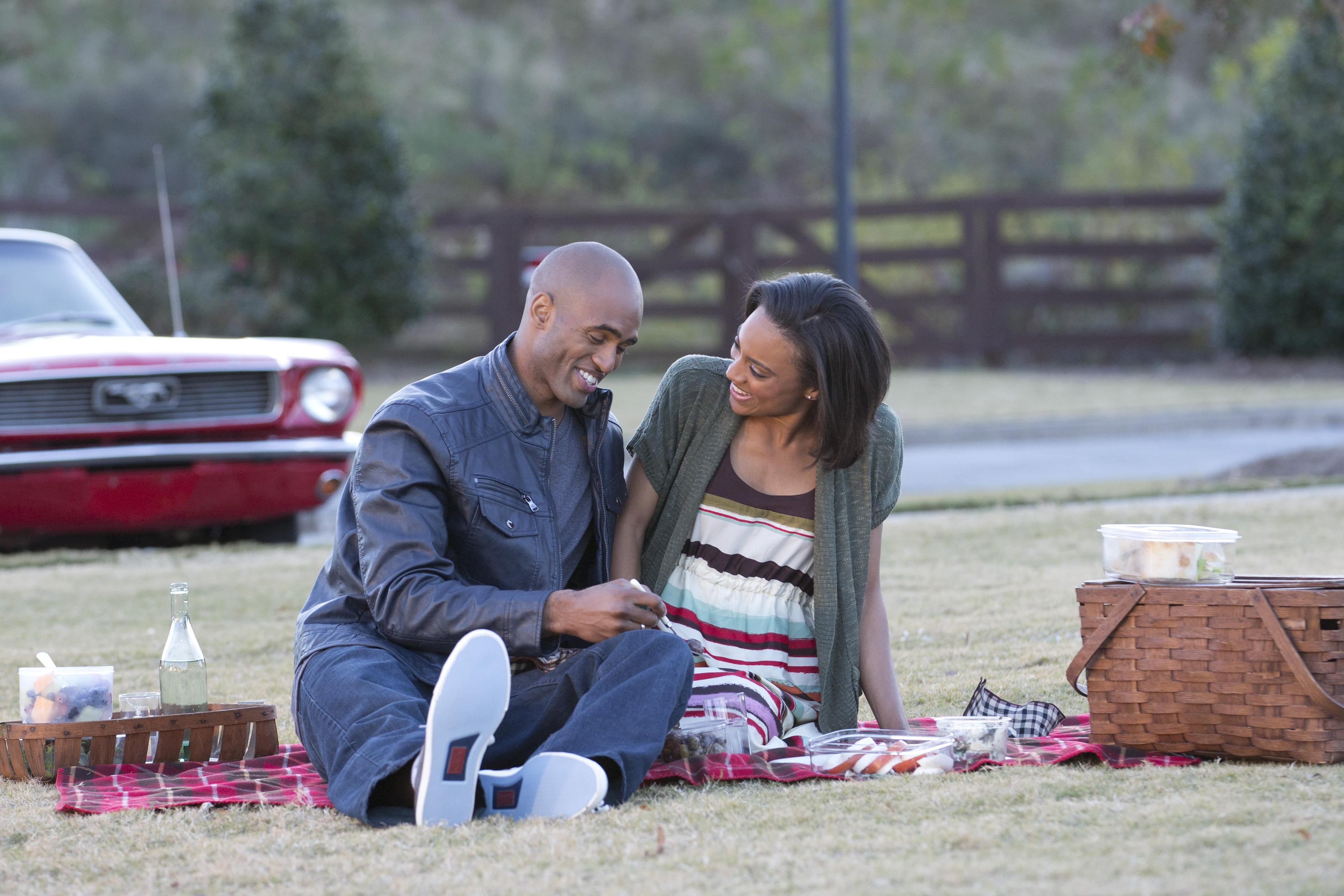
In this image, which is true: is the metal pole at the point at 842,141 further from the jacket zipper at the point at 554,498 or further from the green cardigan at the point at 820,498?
the jacket zipper at the point at 554,498

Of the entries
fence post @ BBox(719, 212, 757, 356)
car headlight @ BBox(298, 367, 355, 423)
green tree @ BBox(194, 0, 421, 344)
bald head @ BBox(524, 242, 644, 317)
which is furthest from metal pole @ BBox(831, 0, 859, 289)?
bald head @ BBox(524, 242, 644, 317)

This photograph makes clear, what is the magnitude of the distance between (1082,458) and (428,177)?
19712 mm

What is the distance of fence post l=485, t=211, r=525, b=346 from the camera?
19.2m

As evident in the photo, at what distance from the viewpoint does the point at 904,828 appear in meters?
2.88

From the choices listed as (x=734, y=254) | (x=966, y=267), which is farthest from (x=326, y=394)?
(x=966, y=267)

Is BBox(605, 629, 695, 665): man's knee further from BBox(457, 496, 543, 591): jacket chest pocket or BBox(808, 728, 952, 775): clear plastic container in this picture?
BBox(808, 728, 952, 775): clear plastic container

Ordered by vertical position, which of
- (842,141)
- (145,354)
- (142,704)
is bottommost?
(142,704)

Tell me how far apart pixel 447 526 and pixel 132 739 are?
920 millimetres

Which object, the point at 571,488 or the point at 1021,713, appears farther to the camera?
the point at 1021,713

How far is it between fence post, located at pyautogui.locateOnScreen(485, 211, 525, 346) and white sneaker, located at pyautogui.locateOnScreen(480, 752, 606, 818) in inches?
640

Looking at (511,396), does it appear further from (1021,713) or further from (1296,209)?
(1296,209)

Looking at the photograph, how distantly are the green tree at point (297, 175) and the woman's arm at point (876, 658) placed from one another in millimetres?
14170

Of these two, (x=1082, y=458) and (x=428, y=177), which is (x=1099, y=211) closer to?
(x=1082, y=458)

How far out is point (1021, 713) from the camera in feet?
12.5
